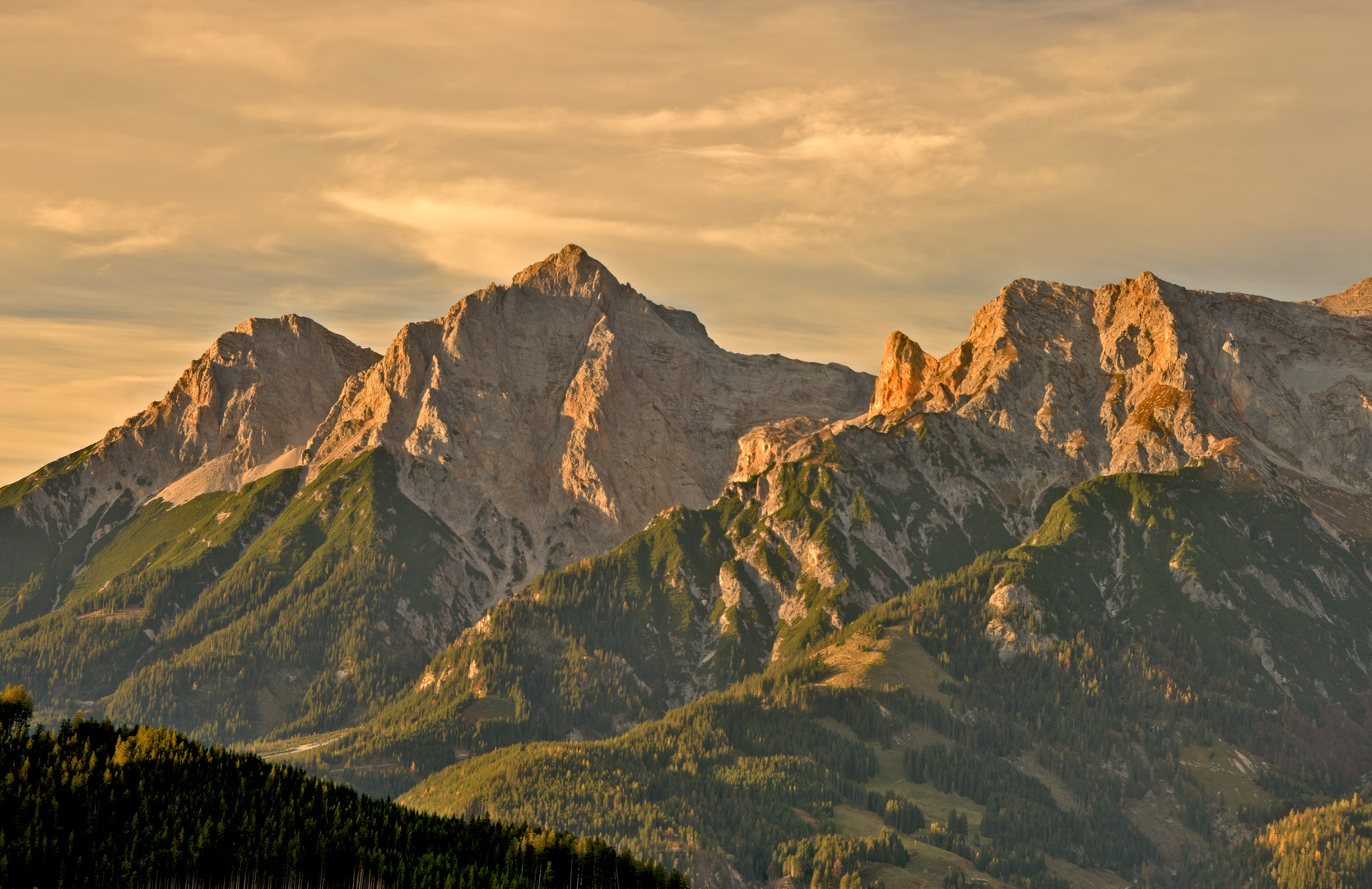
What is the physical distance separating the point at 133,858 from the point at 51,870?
10.4 meters

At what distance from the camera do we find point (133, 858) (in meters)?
189

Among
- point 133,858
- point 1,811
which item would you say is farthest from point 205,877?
point 1,811

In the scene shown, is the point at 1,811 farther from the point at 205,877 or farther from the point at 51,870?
the point at 205,877

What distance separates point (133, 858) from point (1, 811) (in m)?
20.5

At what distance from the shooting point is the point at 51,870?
181875 mm

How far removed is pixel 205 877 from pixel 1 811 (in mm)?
28491

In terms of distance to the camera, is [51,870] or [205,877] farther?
[205,877]

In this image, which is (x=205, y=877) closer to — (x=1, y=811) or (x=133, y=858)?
(x=133, y=858)

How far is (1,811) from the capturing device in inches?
7589

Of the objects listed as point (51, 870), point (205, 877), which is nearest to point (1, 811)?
point (51, 870)

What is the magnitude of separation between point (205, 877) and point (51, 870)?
70.1 ft

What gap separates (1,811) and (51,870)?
652 inches
